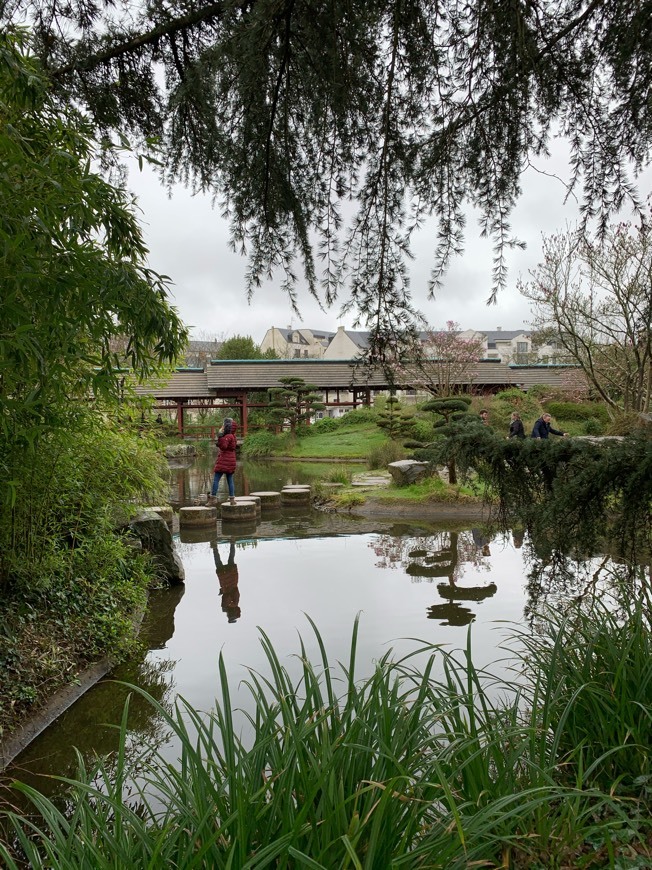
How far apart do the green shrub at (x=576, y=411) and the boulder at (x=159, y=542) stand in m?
15.6

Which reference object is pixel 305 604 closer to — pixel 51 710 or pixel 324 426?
pixel 51 710

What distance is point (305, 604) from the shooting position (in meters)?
5.28

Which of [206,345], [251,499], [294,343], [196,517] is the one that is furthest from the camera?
[294,343]

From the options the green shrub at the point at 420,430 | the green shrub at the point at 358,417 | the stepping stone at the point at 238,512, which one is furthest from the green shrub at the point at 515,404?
the stepping stone at the point at 238,512

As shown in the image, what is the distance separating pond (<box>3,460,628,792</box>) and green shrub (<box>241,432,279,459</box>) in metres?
12.9

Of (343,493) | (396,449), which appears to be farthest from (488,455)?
(396,449)

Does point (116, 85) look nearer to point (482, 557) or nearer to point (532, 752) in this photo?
point (532, 752)

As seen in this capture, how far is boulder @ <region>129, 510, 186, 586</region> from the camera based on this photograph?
19.4ft

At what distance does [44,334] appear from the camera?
2.73 m

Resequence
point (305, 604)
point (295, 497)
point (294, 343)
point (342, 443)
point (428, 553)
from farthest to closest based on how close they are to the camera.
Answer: point (294, 343)
point (342, 443)
point (295, 497)
point (428, 553)
point (305, 604)

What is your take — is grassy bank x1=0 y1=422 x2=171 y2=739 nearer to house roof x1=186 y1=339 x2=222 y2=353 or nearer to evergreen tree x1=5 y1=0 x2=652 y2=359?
evergreen tree x1=5 y1=0 x2=652 y2=359

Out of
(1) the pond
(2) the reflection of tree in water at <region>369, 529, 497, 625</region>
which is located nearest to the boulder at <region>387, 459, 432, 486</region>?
(1) the pond

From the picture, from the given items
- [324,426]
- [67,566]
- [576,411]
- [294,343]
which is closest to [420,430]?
[576,411]

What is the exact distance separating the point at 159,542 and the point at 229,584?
79 centimetres
